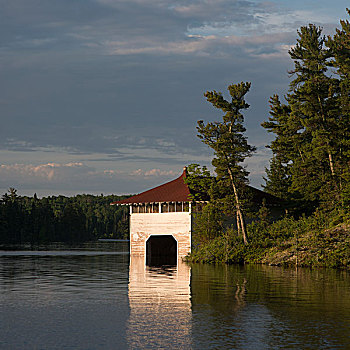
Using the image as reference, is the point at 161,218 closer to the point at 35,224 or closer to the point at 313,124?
the point at 313,124

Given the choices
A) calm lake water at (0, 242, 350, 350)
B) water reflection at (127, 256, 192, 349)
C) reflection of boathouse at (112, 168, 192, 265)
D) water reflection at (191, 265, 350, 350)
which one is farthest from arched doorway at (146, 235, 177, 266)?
water reflection at (127, 256, 192, 349)

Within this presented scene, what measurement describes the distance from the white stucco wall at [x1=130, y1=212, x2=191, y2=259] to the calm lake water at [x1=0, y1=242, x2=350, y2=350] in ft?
76.0

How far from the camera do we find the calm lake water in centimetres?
1555

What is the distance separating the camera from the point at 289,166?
73875 millimetres

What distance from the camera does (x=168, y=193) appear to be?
60281mm

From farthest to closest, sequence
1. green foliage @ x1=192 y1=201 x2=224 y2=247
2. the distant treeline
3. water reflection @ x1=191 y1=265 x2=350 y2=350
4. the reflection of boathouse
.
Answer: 1. the distant treeline
2. the reflection of boathouse
3. green foliage @ x1=192 y1=201 x2=224 y2=247
4. water reflection @ x1=191 y1=265 x2=350 y2=350

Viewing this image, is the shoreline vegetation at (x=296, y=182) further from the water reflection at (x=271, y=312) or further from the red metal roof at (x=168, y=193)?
the water reflection at (x=271, y=312)

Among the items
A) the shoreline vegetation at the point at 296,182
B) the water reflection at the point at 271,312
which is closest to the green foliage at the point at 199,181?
the shoreline vegetation at the point at 296,182

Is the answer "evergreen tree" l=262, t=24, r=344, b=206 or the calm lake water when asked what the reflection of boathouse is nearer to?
"evergreen tree" l=262, t=24, r=344, b=206

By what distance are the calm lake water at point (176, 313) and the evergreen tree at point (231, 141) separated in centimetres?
1869

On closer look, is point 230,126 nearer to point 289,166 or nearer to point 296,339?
point 289,166

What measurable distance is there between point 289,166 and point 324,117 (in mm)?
19164

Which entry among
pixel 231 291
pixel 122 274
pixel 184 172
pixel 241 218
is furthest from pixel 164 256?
pixel 231 291

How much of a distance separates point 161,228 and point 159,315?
39514 millimetres
